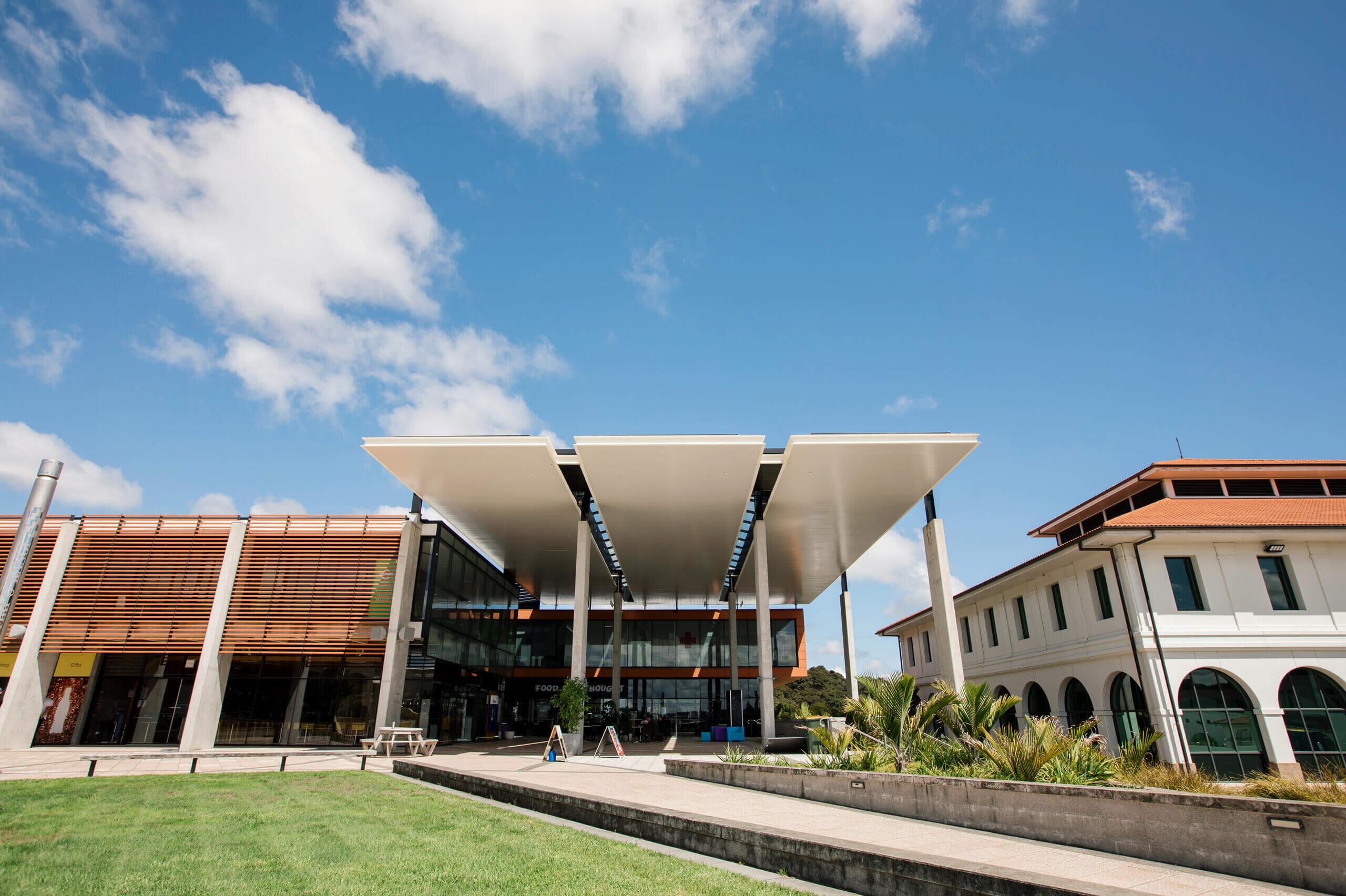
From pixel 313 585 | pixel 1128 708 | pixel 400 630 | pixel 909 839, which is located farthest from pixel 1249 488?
pixel 313 585

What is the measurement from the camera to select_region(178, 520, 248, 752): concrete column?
20188 millimetres

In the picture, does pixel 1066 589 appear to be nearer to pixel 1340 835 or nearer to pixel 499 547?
pixel 1340 835

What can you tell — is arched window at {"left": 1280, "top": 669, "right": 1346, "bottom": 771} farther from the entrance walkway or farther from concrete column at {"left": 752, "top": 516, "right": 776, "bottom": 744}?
the entrance walkway

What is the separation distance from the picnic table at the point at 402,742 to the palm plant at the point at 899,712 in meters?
10.9

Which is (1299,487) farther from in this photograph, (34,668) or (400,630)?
(34,668)

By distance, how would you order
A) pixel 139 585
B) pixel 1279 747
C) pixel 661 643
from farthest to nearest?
pixel 661 643 < pixel 139 585 < pixel 1279 747

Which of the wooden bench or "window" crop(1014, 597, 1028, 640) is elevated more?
"window" crop(1014, 597, 1028, 640)

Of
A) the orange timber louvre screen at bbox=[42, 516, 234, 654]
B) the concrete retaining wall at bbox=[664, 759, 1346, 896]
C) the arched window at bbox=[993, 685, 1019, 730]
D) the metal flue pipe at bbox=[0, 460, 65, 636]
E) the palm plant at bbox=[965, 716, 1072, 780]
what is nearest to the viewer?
Result: the concrete retaining wall at bbox=[664, 759, 1346, 896]

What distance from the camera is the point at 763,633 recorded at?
22.4m

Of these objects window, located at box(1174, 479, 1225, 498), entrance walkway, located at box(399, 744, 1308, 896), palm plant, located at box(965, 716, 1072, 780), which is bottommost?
entrance walkway, located at box(399, 744, 1308, 896)

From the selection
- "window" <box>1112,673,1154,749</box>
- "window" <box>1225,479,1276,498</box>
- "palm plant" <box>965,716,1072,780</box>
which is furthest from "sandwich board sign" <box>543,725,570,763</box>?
"window" <box>1225,479,1276,498</box>

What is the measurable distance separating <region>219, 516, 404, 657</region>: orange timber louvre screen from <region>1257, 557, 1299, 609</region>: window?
2446 cm

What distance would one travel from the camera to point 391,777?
12.0 meters

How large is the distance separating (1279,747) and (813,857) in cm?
1751
